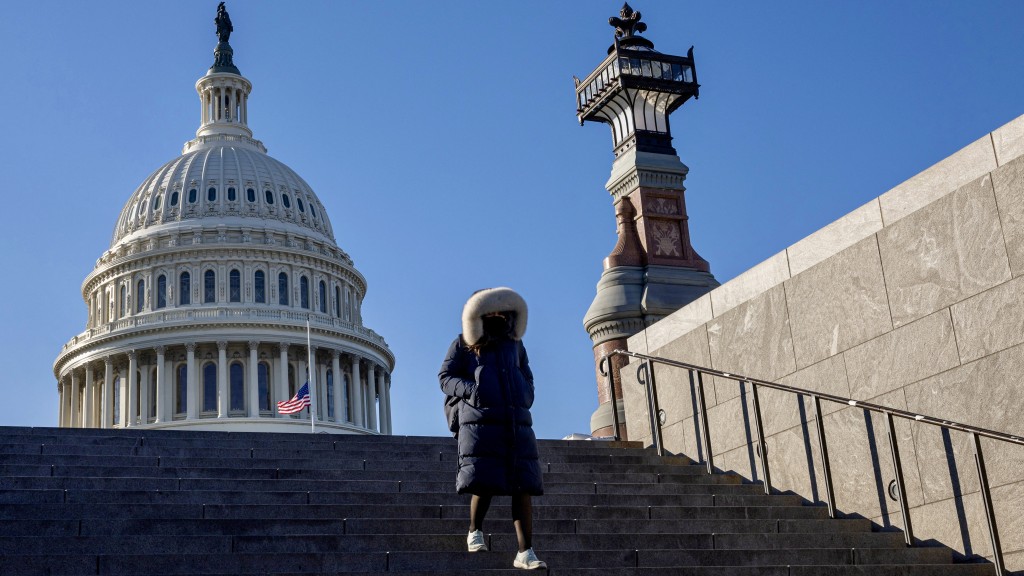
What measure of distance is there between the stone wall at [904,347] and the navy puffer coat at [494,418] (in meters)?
3.86

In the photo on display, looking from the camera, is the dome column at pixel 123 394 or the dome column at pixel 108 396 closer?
the dome column at pixel 123 394

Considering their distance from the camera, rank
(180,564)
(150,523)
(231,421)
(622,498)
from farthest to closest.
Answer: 1. (231,421)
2. (622,498)
3. (150,523)
4. (180,564)

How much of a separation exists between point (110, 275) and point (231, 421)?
15917 millimetres

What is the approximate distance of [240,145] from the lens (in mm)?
89812

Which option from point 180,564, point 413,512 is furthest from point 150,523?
point 413,512

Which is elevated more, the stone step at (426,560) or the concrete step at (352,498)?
the concrete step at (352,498)

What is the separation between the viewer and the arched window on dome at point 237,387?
243ft

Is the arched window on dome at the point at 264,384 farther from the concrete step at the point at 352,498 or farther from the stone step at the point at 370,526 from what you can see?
the stone step at the point at 370,526

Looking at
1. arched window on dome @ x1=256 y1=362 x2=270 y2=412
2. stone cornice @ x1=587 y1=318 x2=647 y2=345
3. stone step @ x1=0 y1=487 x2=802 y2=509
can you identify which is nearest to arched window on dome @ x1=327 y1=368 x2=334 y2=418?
arched window on dome @ x1=256 y1=362 x2=270 y2=412

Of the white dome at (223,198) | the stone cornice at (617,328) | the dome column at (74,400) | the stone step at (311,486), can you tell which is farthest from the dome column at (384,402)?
the stone step at (311,486)

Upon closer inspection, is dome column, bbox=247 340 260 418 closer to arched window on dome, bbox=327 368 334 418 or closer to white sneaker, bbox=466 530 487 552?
arched window on dome, bbox=327 368 334 418

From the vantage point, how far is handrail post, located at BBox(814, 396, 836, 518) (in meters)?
10.9

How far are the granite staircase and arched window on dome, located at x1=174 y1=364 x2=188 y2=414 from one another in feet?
209

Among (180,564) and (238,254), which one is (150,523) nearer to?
(180,564)
